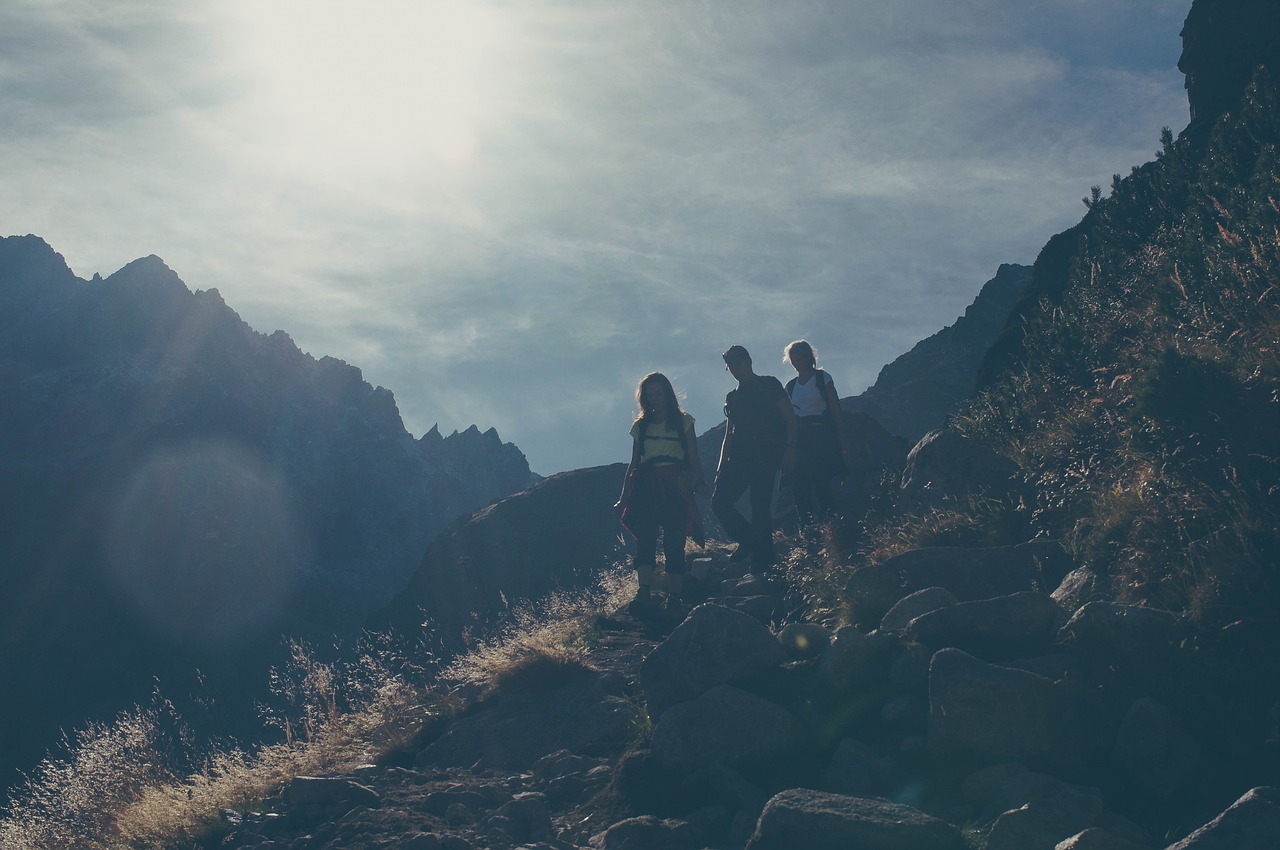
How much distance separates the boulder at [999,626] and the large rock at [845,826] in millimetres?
1372

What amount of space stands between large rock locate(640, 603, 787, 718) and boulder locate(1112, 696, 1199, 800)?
2.00m

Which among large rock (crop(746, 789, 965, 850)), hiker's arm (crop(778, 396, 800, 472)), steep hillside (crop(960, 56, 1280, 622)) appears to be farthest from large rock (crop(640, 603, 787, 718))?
hiker's arm (crop(778, 396, 800, 472))

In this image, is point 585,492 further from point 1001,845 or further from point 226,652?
point 226,652

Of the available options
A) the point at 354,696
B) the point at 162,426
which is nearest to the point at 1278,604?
the point at 354,696

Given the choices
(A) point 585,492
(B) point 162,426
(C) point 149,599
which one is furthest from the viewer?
(B) point 162,426

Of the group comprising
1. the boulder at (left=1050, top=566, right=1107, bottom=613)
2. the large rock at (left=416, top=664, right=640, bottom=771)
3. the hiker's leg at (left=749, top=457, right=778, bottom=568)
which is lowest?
the large rock at (left=416, top=664, right=640, bottom=771)

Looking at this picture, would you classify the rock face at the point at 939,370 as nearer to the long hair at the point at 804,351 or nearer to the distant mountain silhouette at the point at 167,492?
the long hair at the point at 804,351

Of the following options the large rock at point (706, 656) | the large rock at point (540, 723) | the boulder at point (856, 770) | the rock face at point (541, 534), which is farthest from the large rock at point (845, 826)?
the rock face at point (541, 534)

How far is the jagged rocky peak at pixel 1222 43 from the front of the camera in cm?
1814

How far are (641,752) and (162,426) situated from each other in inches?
6546

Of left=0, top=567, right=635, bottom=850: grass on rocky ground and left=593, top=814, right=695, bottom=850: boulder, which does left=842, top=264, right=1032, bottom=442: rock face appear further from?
→ left=593, top=814, right=695, bottom=850: boulder

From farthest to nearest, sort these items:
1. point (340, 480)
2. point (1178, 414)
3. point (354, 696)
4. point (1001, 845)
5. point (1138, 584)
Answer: point (340, 480) < point (354, 696) < point (1178, 414) < point (1138, 584) < point (1001, 845)

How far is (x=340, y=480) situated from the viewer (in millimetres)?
177125

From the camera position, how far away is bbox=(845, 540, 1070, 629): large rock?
5984 millimetres
